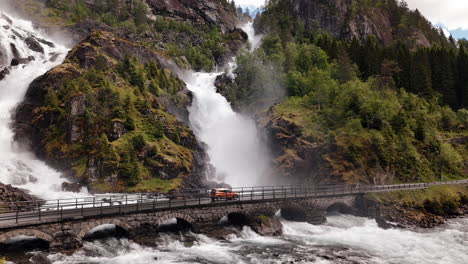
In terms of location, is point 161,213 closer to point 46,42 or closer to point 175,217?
point 175,217

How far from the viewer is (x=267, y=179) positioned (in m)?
66.6

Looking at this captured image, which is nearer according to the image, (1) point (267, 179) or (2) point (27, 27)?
(1) point (267, 179)

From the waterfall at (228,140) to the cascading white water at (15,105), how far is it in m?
29.7

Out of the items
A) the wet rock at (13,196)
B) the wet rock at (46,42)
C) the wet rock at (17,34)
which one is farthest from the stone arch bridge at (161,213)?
the wet rock at (46,42)

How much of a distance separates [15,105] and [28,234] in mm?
46839

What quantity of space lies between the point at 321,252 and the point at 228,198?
13.0 meters

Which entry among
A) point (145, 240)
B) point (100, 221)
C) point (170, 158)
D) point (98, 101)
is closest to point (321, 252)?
point (145, 240)

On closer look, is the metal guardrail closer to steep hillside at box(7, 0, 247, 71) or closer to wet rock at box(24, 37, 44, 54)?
wet rock at box(24, 37, 44, 54)

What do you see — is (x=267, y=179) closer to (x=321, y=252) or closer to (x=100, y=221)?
(x=321, y=252)

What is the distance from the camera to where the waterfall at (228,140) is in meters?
70.8

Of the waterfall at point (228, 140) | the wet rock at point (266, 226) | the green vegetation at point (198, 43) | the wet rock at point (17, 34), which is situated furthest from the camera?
the green vegetation at point (198, 43)

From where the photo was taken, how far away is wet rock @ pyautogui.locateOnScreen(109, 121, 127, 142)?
61.3 meters

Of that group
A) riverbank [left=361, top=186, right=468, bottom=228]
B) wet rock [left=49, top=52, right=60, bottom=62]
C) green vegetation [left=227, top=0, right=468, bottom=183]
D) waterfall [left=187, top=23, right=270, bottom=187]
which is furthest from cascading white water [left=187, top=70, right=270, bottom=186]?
wet rock [left=49, top=52, right=60, bottom=62]

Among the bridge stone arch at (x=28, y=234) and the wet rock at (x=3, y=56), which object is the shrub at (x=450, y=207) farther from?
the wet rock at (x=3, y=56)
